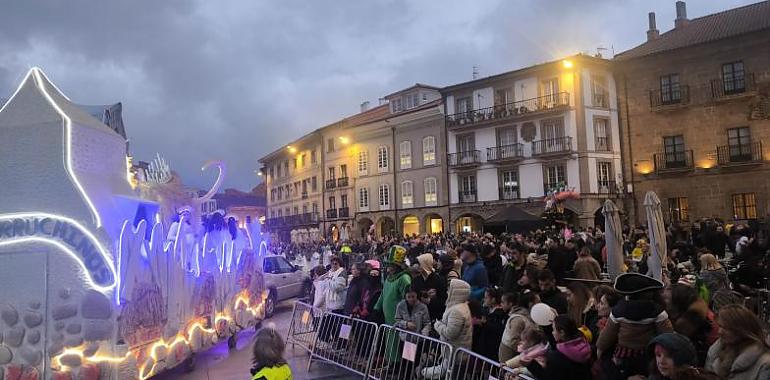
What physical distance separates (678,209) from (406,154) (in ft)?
60.9

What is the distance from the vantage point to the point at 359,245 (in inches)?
1138

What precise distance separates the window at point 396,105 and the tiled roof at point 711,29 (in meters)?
15.9

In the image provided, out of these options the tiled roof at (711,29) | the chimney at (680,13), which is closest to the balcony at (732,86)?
the tiled roof at (711,29)

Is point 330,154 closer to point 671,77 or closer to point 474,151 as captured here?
point 474,151

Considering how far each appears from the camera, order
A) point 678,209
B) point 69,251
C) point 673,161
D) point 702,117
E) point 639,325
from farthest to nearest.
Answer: point 673,161, point 678,209, point 702,117, point 69,251, point 639,325

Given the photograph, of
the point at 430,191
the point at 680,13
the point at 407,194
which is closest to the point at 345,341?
the point at 430,191

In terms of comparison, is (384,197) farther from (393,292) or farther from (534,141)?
(393,292)

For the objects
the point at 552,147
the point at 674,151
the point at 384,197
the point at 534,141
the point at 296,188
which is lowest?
the point at 384,197

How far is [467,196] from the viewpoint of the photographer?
38.0 m

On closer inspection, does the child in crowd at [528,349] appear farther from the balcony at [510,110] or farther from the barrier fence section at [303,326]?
Result: the balcony at [510,110]

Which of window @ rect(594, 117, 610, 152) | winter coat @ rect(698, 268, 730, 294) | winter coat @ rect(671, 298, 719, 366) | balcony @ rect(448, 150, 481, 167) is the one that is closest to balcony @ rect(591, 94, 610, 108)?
window @ rect(594, 117, 610, 152)

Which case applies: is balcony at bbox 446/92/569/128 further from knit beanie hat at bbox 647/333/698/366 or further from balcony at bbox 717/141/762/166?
knit beanie hat at bbox 647/333/698/366

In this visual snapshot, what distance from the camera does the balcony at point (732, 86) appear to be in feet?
96.6

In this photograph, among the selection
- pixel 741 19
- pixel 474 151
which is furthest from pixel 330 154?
pixel 741 19
